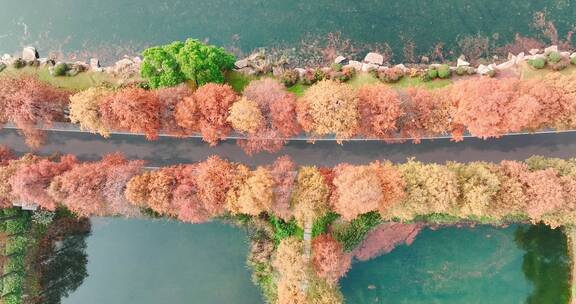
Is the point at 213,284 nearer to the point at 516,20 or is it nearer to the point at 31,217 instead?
the point at 31,217

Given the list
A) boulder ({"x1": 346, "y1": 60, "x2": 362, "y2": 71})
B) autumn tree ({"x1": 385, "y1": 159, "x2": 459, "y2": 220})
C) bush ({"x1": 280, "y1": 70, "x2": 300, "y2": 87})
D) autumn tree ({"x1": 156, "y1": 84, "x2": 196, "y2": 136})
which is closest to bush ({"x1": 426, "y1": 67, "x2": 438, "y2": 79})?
boulder ({"x1": 346, "y1": 60, "x2": 362, "y2": 71})

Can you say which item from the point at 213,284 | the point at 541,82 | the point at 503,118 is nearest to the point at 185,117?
the point at 213,284

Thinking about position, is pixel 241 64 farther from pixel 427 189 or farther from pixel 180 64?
pixel 427 189

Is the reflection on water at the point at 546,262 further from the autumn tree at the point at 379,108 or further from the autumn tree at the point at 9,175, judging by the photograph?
the autumn tree at the point at 9,175

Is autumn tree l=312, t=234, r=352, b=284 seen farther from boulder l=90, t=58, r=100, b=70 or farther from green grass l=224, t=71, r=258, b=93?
boulder l=90, t=58, r=100, b=70

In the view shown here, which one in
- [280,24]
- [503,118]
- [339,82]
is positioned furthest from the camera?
[280,24]

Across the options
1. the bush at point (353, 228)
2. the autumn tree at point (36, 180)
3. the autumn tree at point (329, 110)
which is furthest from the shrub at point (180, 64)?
the bush at point (353, 228)

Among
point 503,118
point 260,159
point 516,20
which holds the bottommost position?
point 260,159
